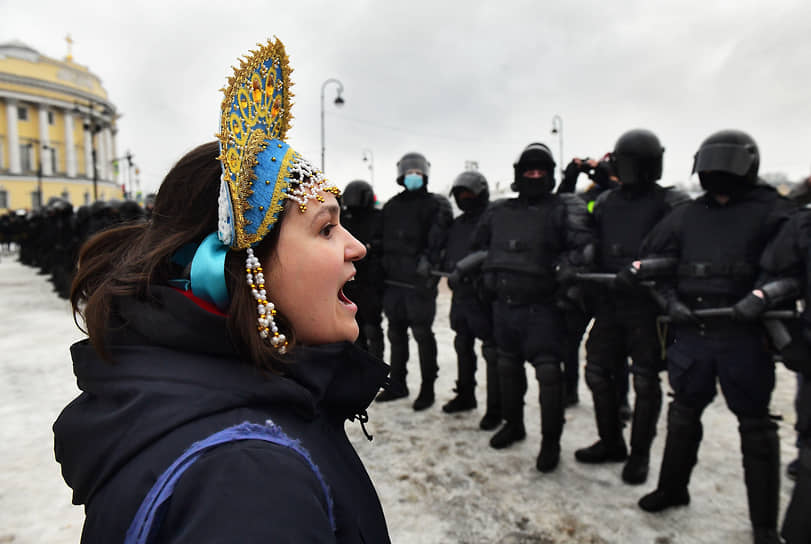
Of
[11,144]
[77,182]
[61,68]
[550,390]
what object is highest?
[61,68]

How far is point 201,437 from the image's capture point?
2.61ft

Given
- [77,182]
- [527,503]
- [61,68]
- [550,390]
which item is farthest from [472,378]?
[61,68]

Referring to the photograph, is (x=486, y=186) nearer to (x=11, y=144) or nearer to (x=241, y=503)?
(x=241, y=503)

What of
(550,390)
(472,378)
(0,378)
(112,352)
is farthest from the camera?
(0,378)

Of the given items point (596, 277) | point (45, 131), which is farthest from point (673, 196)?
point (45, 131)

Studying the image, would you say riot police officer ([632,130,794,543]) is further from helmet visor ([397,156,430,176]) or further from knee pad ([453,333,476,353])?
helmet visor ([397,156,430,176])

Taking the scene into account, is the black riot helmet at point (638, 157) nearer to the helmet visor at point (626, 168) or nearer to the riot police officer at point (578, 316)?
the helmet visor at point (626, 168)

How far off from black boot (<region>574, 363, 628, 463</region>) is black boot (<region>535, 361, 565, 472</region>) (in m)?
0.26

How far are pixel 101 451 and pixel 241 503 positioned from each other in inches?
11.9

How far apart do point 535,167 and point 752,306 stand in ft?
6.51

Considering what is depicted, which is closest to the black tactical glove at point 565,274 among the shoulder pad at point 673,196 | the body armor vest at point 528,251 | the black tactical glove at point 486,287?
the body armor vest at point 528,251

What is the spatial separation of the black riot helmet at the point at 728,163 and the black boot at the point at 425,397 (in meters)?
3.29

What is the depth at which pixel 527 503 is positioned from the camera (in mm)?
3594

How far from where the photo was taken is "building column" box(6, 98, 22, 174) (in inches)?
2089
